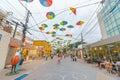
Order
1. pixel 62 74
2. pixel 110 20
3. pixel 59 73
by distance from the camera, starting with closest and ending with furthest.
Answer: pixel 62 74 → pixel 59 73 → pixel 110 20

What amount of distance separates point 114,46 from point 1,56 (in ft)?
45.7

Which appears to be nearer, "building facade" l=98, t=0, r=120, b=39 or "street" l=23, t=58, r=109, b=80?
"street" l=23, t=58, r=109, b=80

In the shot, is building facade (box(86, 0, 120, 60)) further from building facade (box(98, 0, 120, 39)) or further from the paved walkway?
the paved walkway

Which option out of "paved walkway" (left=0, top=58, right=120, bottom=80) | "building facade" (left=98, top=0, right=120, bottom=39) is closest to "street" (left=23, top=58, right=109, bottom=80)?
"paved walkway" (left=0, top=58, right=120, bottom=80)

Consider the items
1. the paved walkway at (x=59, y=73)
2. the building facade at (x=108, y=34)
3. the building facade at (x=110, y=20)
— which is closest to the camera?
the paved walkway at (x=59, y=73)

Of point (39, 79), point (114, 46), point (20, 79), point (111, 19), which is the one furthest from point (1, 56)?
point (111, 19)

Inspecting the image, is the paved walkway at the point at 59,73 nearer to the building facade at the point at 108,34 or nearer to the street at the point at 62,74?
the street at the point at 62,74

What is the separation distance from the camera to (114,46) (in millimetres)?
12891

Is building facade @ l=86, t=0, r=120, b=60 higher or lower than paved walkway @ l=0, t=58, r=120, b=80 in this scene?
higher

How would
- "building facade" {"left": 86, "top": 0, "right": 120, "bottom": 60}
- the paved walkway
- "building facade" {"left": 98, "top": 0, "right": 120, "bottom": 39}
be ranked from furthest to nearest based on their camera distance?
"building facade" {"left": 98, "top": 0, "right": 120, "bottom": 39}, "building facade" {"left": 86, "top": 0, "right": 120, "bottom": 60}, the paved walkway

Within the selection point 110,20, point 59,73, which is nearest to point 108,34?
point 110,20

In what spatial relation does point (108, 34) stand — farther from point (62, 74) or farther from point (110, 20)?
point (62, 74)

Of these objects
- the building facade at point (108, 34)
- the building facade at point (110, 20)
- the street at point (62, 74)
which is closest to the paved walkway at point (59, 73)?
the street at point (62, 74)

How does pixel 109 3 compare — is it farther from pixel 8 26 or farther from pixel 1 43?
pixel 1 43
